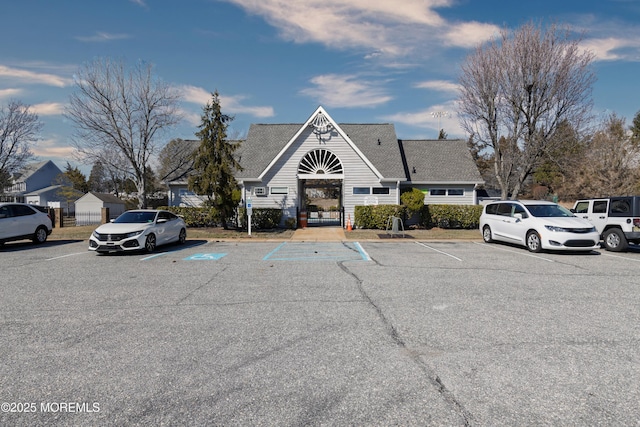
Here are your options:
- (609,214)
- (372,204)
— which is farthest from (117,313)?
(372,204)

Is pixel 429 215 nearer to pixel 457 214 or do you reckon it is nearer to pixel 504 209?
pixel 457 214

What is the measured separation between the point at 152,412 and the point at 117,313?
319 centimetres

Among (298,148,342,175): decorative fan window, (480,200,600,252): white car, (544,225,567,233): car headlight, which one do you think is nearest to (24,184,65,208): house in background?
(298,148,342,175): decorative fan window

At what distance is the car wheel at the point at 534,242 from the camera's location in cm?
1288

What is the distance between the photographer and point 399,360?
13.3ft

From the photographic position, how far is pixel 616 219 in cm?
1348

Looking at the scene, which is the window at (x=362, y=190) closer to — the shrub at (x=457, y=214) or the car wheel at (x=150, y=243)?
the shrub at (x=457, y=214)

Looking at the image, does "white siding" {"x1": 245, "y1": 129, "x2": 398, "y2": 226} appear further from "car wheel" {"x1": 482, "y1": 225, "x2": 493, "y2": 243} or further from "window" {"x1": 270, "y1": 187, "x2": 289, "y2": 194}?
"car wheel" {"x1": 482, "y1": 225, "x2": 493, "y2": 243}

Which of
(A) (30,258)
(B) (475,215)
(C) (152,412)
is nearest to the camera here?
(C) (152,412)

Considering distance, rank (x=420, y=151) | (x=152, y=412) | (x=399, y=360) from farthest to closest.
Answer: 1. (x=420, y=151)
2. (x=399, y=360)
3. (x=152, y=412)

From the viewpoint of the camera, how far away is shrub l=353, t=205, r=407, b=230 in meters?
21.9

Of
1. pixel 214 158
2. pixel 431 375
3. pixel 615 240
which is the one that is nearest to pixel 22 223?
pixel 214 158

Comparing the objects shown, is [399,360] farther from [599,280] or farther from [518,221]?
[518,221]

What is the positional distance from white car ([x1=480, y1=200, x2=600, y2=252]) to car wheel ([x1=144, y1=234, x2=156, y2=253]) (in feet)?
41.0
